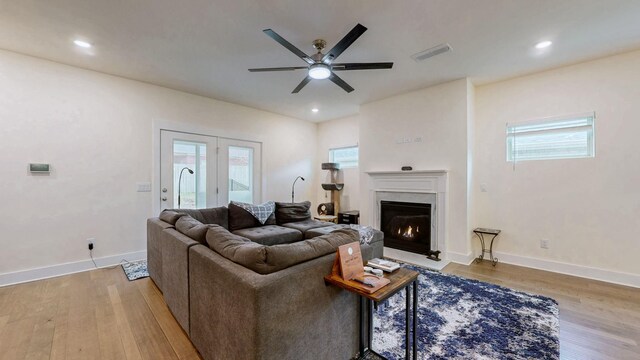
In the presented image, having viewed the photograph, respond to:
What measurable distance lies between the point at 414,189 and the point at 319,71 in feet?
8.43

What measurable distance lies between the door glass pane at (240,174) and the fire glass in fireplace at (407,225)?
2.73 m

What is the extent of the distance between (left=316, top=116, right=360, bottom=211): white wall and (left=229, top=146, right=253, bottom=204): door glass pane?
1.88 meters

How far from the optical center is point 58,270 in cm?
329

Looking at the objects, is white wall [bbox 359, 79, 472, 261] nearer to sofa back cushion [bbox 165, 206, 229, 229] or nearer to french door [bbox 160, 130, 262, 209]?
french door [bbox 160, 130, 262, 209]

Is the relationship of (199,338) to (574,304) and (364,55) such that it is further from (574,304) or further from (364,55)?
(574,304)

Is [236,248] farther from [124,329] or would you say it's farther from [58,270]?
[58,270]

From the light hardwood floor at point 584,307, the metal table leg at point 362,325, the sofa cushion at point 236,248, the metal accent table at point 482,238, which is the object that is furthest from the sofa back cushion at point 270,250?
the metal accent table at point 482,238

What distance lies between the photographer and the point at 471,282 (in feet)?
10.1

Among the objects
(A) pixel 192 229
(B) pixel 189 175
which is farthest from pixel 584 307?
(B) pixel 189 175

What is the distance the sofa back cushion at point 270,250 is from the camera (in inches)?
54.5

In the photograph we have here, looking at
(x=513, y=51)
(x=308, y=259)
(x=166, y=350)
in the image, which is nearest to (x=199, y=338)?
(x=166, y=350)

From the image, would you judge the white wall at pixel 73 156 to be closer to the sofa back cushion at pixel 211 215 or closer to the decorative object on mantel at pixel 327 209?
the sofa back cushion at pixel 211 215

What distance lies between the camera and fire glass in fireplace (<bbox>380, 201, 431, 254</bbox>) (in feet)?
13.5

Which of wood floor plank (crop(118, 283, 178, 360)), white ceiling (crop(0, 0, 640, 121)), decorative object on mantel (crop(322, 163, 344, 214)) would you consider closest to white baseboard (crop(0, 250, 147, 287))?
wood floor plank (crop(118, 283, 178, 360))
